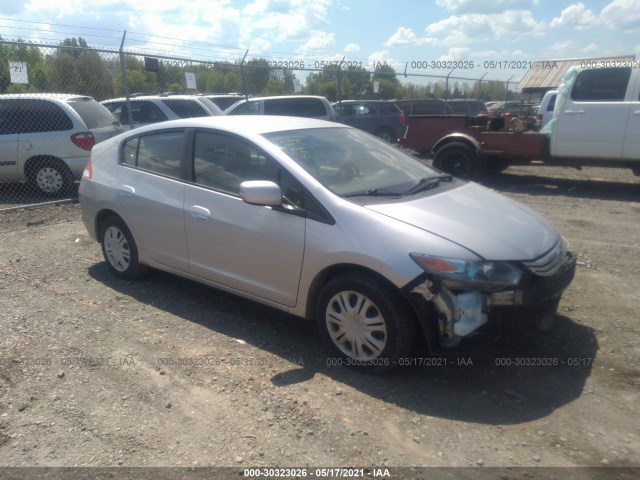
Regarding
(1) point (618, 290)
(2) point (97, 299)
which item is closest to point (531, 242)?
(1) point (618, 290)

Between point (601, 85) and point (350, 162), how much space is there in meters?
7.47

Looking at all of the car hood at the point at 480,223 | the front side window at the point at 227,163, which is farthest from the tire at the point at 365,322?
A: the front side window at the point at 227,163

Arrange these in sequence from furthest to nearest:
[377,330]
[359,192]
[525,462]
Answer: [359,192], [377,330], [525,462]

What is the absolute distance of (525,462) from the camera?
291 cm

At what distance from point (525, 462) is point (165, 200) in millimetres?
3349

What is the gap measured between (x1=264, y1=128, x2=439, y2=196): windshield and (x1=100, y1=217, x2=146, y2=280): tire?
184cm

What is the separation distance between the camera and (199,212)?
4.54 m

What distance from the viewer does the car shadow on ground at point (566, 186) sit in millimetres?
9927

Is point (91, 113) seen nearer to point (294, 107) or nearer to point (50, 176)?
point (50, 176)

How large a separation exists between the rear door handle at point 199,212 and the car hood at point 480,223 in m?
1.37

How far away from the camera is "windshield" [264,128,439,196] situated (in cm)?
414

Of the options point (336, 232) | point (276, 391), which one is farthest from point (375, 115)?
point (276, 391)

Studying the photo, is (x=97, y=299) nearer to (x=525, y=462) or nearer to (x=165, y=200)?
(x=165, y=200)

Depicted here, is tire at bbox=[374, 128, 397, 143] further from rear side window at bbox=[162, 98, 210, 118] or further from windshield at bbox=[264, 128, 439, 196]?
windshield at bbox=[264, 128, 439, 196]
